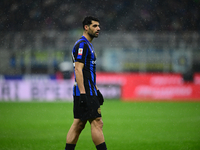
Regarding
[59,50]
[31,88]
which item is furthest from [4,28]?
[31,88]

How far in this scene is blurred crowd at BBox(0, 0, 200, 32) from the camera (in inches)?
877

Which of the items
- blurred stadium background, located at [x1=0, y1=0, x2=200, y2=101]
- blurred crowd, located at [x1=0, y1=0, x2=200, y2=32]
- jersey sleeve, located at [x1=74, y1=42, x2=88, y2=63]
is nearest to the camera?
jersey sleeve, located at [x1=74, y1=42, x2=88, y2=63]

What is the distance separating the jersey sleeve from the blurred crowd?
1820 centimetres

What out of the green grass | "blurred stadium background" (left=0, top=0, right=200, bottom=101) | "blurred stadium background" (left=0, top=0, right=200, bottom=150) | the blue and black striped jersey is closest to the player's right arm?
the blue and black striped jersey

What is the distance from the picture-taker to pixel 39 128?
7734 mm

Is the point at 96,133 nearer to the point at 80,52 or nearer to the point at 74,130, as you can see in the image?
the point at 74,130

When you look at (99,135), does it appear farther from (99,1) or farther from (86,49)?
(99,1)

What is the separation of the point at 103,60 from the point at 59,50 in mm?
2658

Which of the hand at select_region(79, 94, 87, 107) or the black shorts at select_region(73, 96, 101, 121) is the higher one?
Result: the hand at select_region(79, 94, 87, 107)

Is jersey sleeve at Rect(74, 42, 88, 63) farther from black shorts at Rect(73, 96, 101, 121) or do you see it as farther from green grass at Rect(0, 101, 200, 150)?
green grass at Rect(0, 101, 200, 150)

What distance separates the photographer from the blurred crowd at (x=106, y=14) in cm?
2227

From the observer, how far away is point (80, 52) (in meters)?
3.96

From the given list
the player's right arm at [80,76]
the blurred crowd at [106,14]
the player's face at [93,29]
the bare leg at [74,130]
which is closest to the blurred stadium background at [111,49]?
the blurred crowd at [106,14]

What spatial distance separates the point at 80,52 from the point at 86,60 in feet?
0.47
